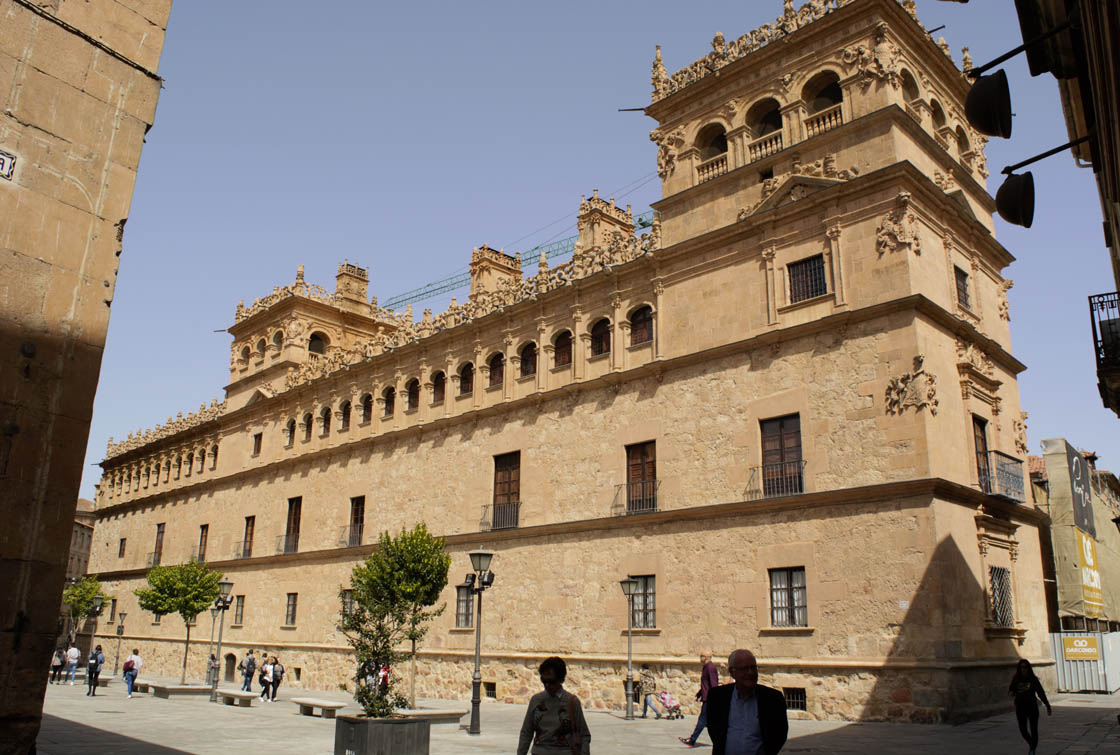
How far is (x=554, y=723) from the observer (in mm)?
6508

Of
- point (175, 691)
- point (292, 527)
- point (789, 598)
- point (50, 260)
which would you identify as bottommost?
point (175, 691)

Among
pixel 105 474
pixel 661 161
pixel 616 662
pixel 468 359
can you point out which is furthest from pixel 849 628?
pixel 105 474

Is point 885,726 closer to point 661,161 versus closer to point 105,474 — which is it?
point 661,161

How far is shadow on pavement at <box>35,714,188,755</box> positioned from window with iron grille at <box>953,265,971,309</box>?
60.1ft

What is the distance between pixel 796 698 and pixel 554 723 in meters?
12.8

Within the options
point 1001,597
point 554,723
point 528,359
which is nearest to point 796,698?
point 1001,597

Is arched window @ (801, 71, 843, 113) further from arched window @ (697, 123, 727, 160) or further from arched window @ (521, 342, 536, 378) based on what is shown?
arched window @ (521, 342, 536, 378)

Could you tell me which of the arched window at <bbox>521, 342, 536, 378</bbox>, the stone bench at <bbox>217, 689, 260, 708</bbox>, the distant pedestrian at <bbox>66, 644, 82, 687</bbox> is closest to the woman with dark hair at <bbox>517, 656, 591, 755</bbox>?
the stone bench at <bbox>217, 689, 260, 708</bbox>

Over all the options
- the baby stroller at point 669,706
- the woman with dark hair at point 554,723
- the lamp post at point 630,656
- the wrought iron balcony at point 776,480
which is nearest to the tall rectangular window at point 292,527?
the lamp post at point 630,656

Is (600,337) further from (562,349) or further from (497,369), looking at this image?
(497,369)

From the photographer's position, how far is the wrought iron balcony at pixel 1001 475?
19219 mm

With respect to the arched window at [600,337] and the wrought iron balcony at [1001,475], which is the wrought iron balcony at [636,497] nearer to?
the arched window at [600,337]

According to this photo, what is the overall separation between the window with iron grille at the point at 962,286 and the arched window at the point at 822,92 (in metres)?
4.97

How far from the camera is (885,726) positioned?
15.9 m
